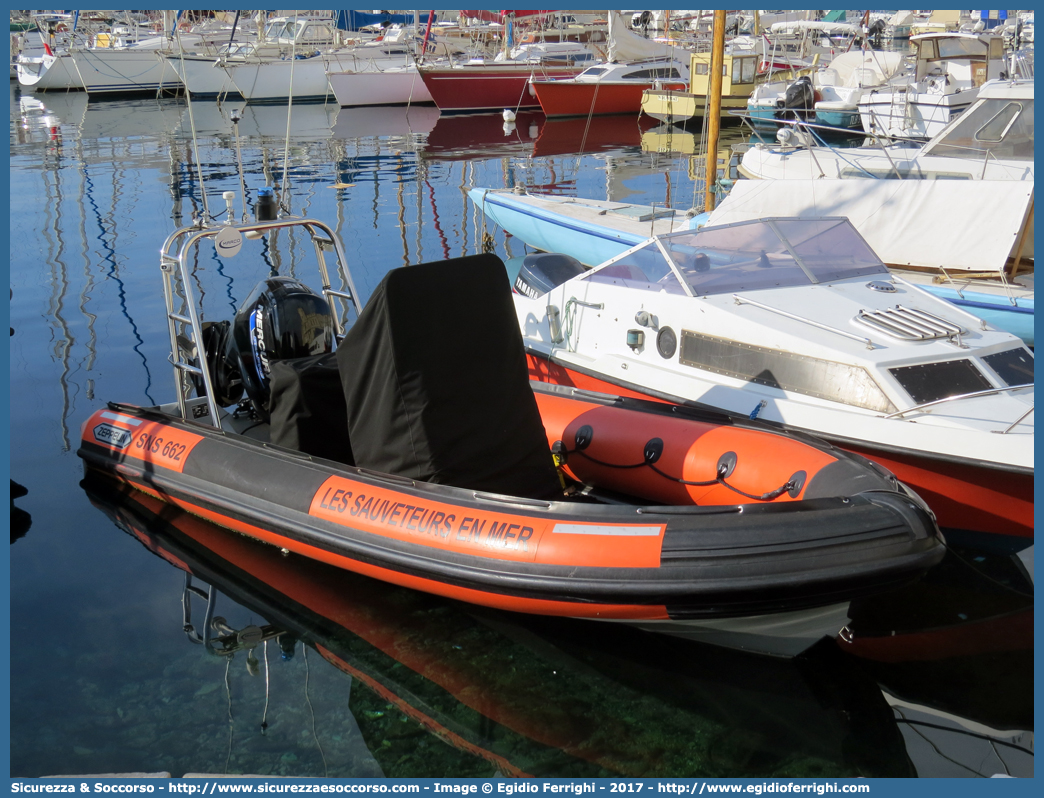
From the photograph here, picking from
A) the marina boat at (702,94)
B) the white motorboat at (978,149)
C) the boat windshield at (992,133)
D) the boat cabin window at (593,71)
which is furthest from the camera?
the boat cabin window at (593,71)

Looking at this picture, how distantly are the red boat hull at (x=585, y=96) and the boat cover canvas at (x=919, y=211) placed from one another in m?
17.9

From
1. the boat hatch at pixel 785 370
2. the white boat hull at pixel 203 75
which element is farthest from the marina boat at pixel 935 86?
the white boat hull at pixel 203 75

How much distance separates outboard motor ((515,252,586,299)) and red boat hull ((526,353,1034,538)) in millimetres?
2800

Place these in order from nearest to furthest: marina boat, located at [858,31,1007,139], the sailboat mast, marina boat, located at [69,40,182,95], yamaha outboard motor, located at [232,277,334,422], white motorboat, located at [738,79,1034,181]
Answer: yamaha outboard motor, located at [232,277,334,422] < the sailboat mast < white motorboat, located at [738,79,1034,181] < marina boat, located at [858,31,1007,139] < marina boat, located at [69,40,182,95]

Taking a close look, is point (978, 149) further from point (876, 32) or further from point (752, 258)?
point (876, 32)

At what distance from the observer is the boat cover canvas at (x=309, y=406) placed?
16.3 ft

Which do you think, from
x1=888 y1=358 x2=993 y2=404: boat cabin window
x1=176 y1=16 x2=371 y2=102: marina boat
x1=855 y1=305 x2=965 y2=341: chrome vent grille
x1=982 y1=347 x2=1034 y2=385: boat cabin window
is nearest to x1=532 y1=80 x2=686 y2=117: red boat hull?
x1=176 y1=16 x2=371 y2=102: marina boat

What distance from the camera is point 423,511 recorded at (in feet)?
14.2

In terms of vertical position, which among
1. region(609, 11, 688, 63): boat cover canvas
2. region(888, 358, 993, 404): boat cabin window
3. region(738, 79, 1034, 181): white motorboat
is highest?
region(609, 11, 688, 63): boat cover canvas

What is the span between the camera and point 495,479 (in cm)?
455

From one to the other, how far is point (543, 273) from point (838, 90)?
18.2 metres

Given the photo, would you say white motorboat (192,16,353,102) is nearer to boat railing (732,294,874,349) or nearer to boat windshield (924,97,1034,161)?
boat windshield (924,97,1034,161)

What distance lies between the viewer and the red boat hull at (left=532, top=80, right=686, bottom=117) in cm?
2569

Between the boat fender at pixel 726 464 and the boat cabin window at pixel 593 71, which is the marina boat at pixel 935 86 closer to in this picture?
the boat cabin window at pixel 593 71
